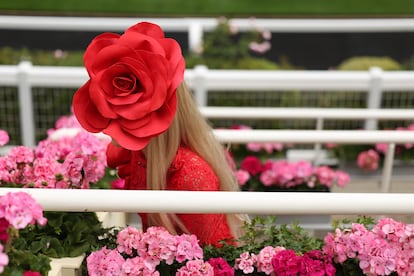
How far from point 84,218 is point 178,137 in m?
0.40

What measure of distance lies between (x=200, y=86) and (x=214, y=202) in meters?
2.77

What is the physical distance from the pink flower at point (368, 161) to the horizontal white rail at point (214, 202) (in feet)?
9.79

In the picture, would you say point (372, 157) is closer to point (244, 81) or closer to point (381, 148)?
point (381, 148)

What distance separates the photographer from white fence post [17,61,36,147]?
4.36 meters

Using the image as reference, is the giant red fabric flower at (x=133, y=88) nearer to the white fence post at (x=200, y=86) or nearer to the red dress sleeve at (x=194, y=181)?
the red dress sleeve at (x=194, y=181)

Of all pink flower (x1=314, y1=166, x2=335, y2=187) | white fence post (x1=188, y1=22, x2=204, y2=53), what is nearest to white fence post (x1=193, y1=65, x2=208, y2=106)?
pink flower (x1=314, y1=166, x2=335, y2=187)

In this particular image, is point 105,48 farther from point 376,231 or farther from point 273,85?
point 273,85

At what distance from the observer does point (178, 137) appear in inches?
80.5

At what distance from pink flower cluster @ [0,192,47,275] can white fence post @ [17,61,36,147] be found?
2996 millimetres

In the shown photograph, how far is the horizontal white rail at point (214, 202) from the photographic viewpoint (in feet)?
5.31

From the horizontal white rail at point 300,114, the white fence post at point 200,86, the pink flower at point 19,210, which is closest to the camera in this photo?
the pink flower at point 19,210

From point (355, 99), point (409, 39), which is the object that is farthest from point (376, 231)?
point (409, 39)

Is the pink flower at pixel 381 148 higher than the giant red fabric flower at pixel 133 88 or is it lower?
lower

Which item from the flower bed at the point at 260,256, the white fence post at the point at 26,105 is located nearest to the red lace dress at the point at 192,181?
the flower bed at the point at 260,256
